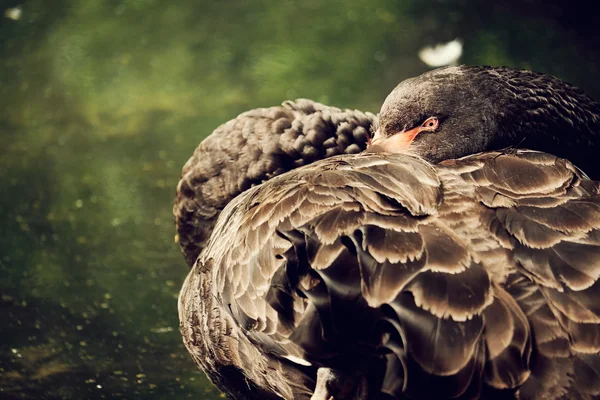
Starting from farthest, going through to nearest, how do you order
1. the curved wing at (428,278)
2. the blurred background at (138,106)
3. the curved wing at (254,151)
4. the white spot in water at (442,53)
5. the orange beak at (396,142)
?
the white spot in water at (442,53) < the blurred background at (138,106) < the curved wing at (254,151) < the orange beak at (396,142) < the curved wing at (428,278)

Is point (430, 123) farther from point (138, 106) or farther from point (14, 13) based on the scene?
point (14, 13)

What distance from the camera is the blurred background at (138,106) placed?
377 centimetres

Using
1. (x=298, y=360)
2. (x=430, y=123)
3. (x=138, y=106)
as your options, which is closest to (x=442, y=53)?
(x=138, y=106)

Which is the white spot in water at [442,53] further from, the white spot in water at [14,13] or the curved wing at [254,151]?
the white spot in water at [14,13]

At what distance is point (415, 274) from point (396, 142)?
3.38 ft

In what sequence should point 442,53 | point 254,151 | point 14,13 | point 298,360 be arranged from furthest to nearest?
1. point 14,13
2. point 442,53
3. point 254,151
4. point 298,360

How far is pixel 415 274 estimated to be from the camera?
1.92 meters

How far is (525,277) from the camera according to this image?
199 centimetres

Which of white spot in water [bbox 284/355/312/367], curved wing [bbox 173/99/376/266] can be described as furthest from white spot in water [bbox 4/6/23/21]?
white spot in water [bbox 284/355/312/367]

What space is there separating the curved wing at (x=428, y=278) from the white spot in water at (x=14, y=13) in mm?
5005

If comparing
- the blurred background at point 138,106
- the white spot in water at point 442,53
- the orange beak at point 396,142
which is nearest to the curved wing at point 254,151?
the orange beak at point 396,142

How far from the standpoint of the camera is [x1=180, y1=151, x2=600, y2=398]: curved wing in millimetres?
1865

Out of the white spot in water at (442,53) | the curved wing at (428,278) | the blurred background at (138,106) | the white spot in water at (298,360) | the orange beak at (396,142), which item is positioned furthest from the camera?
the white spot in water at (442,53)

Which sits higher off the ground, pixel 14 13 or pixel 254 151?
pixel 14 13
